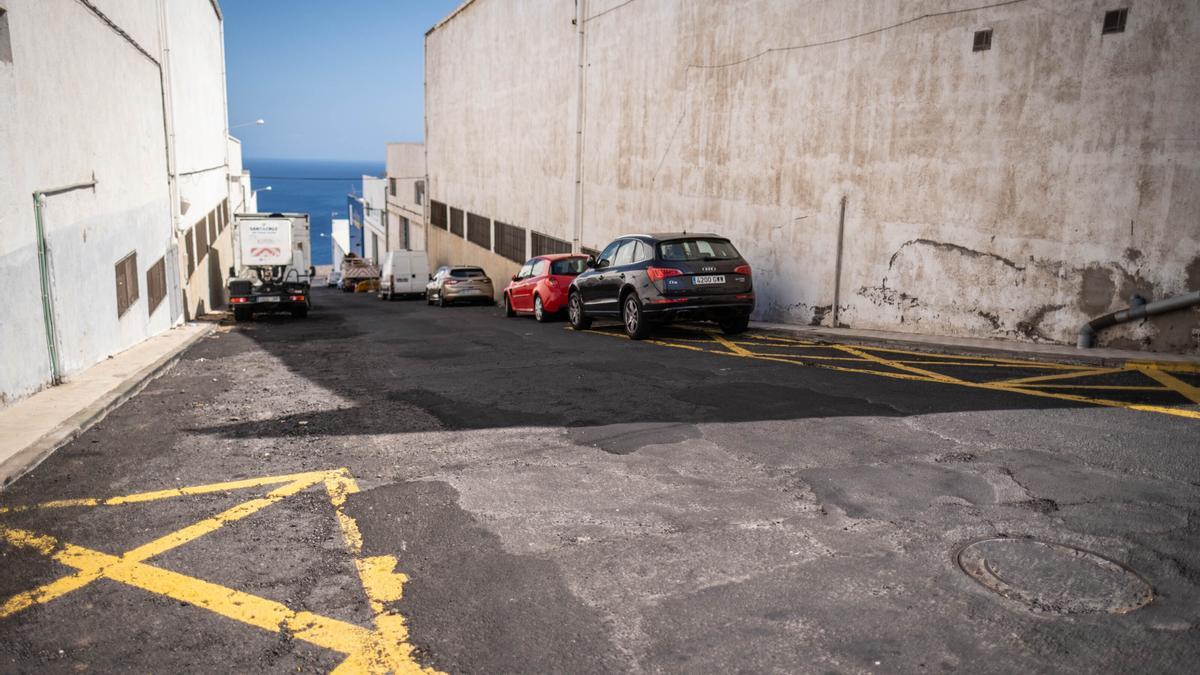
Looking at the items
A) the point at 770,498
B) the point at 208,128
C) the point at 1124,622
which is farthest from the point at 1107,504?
the point at 208,128

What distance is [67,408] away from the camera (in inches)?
333

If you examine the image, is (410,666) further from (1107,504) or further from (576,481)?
(1107,504)

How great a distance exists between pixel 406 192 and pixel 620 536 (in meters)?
60.8

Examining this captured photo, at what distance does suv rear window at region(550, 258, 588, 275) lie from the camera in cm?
1961

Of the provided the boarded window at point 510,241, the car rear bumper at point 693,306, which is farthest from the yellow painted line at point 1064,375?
the boarded window at point 510,241

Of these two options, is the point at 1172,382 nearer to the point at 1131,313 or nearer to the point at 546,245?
the point at 1131,313

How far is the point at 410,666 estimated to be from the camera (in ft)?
11.7

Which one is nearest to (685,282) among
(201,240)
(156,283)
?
(156,283)

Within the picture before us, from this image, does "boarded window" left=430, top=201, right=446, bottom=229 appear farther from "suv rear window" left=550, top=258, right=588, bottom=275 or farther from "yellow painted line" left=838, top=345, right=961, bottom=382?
"yellow painted line" left=838, top=345, right=961, bottom=382

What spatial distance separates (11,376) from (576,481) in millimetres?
6554

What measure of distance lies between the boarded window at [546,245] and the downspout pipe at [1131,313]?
53.2 ft

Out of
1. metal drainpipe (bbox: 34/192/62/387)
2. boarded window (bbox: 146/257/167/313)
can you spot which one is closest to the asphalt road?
metal drainpipe (bbox: 34/192/62/387)

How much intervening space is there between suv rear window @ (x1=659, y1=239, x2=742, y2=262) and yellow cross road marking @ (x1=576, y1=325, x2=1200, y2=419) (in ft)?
4.54

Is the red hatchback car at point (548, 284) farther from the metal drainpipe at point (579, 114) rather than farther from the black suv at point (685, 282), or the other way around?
the black suv at point (685, 282)
